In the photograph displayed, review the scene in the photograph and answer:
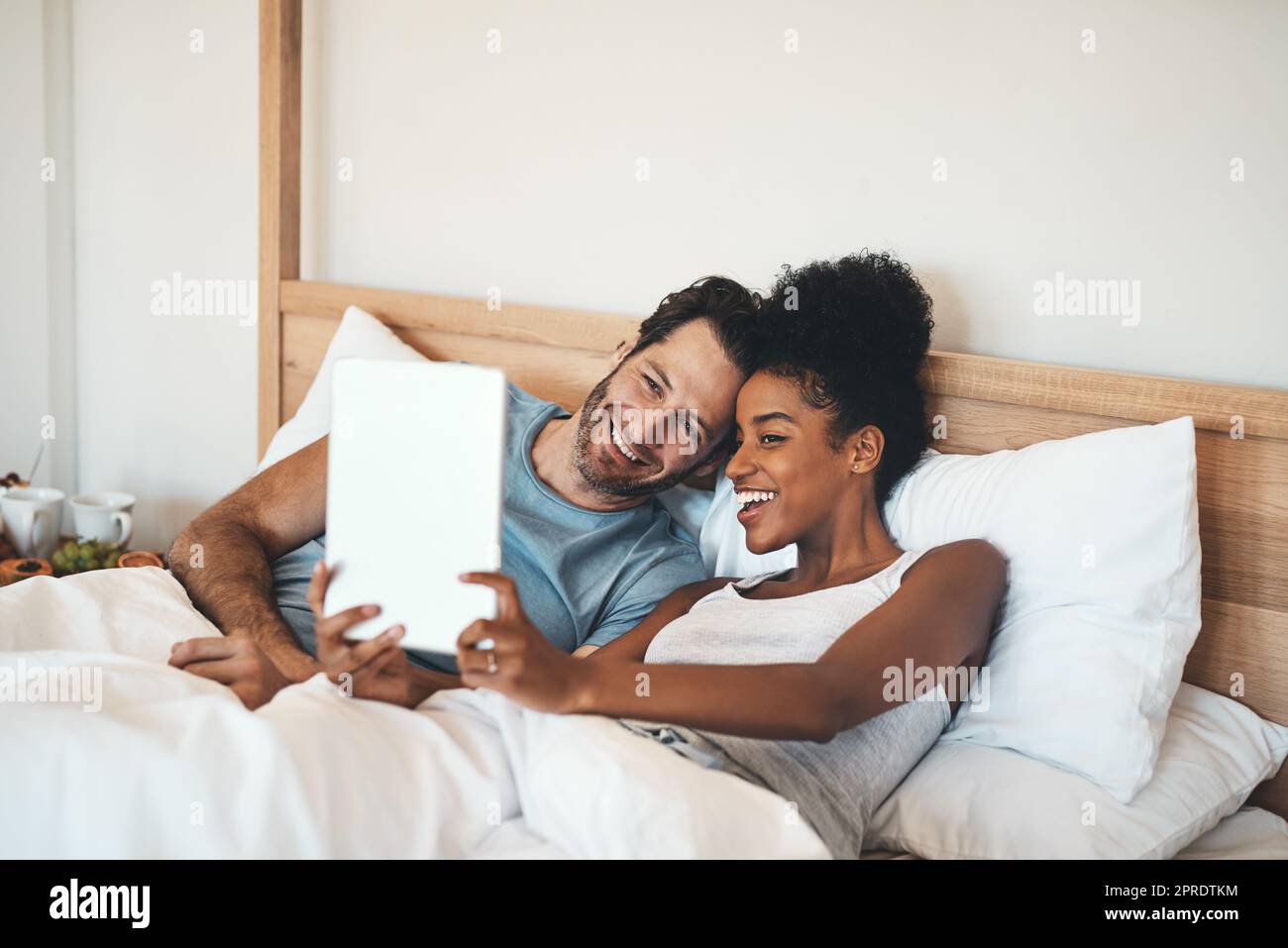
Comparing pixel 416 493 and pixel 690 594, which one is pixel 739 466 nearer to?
pixel 690 594

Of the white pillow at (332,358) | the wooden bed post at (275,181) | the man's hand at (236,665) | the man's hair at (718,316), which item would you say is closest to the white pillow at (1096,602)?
the man's hair at (718,316)

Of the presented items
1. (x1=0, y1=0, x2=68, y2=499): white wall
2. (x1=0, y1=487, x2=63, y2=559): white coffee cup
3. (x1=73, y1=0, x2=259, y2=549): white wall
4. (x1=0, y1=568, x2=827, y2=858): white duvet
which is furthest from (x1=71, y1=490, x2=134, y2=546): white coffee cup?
(x1=0, y1=568, x2=827, y2=858): white duvet

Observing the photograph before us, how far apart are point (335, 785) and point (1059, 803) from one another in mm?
713

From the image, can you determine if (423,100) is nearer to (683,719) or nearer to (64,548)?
(64,548)

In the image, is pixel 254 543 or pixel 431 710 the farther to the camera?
pixel 254 543

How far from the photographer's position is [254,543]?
1.51 metres

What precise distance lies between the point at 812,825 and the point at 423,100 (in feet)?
4.82

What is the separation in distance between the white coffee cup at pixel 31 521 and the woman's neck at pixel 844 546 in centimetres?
147

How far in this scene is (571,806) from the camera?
3.12ft

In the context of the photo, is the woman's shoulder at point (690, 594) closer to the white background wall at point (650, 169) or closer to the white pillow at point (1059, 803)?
the white pillow at point (1059, 803)

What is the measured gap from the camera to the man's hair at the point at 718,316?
1436 mm

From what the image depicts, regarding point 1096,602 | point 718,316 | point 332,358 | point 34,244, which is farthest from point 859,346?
point 34,244
